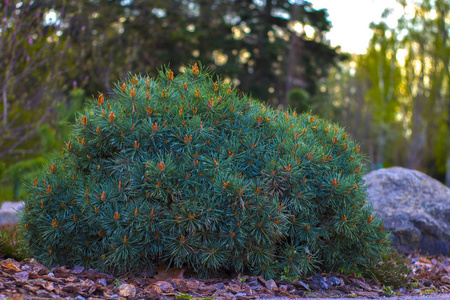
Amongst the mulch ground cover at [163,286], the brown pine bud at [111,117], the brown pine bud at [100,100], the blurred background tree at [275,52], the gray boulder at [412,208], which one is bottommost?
the mulch ground cover at [163,286]

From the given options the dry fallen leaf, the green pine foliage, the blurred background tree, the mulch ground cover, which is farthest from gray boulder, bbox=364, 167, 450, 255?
the blurred background tree

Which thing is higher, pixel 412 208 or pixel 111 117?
pixel 111 117

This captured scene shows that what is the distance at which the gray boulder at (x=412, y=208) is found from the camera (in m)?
6.07

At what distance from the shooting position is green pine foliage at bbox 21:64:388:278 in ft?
11.9

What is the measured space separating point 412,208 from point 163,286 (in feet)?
14.2

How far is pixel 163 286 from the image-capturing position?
350 cm

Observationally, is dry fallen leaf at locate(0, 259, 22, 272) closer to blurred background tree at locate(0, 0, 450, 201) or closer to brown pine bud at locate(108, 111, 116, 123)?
brown pine bud at locate(108, 111, 116, 123)

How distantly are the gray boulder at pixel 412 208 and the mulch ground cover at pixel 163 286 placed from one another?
1.63 metres

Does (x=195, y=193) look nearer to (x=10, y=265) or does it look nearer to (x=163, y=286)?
(x=163, y=286)

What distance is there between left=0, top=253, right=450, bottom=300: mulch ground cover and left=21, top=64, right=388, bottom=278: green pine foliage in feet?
0.40

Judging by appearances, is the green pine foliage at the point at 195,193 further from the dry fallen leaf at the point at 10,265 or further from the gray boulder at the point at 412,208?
the gray boulder at the point at 412,208

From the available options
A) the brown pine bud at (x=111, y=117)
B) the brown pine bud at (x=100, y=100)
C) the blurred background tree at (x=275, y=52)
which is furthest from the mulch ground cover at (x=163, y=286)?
the blurred background tree at (x=275, y=52)

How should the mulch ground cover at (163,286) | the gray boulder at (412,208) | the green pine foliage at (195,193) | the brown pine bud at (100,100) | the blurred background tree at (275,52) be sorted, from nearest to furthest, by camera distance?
the mulch ground cover at (163,286) < the green pine foliage at (195,193) < the brown pine bud at (100,100) < the gray boulder at (412,208) < the blurred background tree at (275,52)

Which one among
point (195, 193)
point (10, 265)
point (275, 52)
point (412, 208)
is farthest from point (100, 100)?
point (275, 52)
